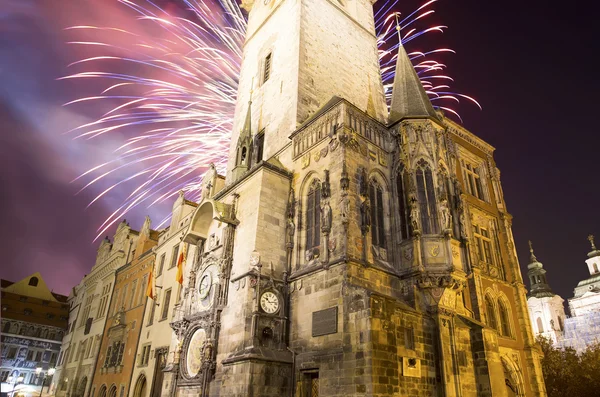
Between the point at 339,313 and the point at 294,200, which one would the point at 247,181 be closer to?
the point at 294,200

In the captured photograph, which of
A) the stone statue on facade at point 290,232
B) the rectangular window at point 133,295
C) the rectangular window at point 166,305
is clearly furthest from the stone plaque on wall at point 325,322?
the rectangular window at point 133,295

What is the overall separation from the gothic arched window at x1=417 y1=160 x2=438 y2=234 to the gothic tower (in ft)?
0.22

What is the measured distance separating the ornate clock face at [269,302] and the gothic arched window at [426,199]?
7.15 m

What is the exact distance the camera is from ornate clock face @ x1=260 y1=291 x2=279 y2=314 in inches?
706

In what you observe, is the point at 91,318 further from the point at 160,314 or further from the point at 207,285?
the point at 207,285

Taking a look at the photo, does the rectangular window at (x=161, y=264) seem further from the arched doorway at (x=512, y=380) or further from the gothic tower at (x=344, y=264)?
the arched doorway at (x=512, y=380)

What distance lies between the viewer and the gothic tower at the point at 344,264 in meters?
15.9

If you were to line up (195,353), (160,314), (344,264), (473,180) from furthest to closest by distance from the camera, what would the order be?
(160,314) < (473,180) < (195,353) < (344,264)

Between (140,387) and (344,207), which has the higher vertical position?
(344,207)

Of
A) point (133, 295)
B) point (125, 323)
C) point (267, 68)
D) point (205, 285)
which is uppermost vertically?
point (267, 68)

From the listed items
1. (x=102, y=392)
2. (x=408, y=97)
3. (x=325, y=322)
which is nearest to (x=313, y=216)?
(x=325, y=322)

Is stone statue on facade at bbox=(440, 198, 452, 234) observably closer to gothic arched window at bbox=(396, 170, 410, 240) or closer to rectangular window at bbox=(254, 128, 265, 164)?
gothic arched window at bbox=(396, 170, 410, 240)

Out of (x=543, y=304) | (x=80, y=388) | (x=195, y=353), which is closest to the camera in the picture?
(x=195, y=353)

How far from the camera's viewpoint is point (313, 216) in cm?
1983
